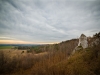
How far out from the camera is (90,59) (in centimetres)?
828

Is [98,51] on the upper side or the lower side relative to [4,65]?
upper

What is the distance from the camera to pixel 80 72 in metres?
7.18

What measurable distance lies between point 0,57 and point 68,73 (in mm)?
11759

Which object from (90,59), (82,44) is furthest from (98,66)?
(82,44)

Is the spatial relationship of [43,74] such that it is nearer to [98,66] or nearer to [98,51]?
[98,66]

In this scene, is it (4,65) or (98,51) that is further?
(4,65)

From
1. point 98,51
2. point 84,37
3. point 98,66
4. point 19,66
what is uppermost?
point 84,37

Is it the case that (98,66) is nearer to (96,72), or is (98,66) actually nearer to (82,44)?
(96,72)

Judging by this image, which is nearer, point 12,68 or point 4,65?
point 4,65

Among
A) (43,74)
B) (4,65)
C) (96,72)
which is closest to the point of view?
(96,72)

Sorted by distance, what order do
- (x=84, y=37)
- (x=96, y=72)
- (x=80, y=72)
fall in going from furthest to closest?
(x=84, y=37) → (x=80, y=72) → (x=96, y=72)

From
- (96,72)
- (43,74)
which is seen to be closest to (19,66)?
(43,74)

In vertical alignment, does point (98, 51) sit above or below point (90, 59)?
above

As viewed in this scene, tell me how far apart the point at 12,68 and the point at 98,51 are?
46.1 ft
